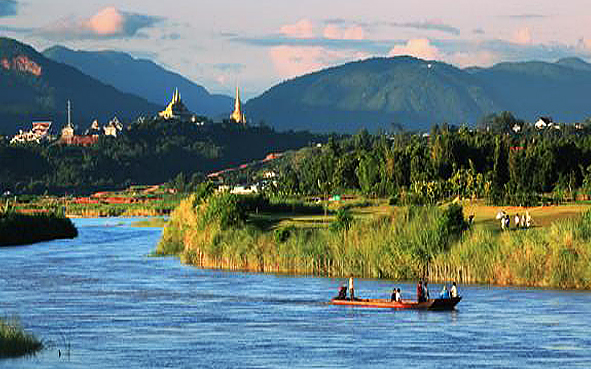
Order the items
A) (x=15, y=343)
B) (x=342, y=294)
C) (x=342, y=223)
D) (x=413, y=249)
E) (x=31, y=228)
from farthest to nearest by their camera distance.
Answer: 1. (x=31, y=228)
2. (x=342, y=223)
3. (x=413, y=249)
4. (x=342, y=294)
5. (x=15, y=343)

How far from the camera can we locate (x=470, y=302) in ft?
223

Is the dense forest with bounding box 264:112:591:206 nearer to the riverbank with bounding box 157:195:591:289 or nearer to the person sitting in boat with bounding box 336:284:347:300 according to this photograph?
the riverbank with bounding box 157:195:591:289

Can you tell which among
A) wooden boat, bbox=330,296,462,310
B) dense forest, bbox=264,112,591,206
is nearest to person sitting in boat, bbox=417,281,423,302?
wooden boat, bbox=330,296,462,310

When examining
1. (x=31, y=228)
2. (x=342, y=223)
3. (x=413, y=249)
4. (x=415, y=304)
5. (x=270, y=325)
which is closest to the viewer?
(x=270, y=325)

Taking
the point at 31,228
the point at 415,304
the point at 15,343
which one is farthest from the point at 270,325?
the point at 31,228

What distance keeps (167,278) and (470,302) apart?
88.0ft

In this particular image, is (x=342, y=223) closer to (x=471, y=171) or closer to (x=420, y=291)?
(x=420, y=291)

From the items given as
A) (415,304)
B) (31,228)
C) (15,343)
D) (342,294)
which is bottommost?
(15,343)

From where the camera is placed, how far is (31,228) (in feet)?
467

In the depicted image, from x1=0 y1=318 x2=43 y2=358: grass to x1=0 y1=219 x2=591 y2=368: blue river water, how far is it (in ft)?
2.08

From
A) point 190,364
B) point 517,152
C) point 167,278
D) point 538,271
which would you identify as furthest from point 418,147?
point 190,364

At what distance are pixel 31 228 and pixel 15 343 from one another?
93.3 metres

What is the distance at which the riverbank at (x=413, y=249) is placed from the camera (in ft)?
237

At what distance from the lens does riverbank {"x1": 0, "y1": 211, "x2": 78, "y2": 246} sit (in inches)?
5394
